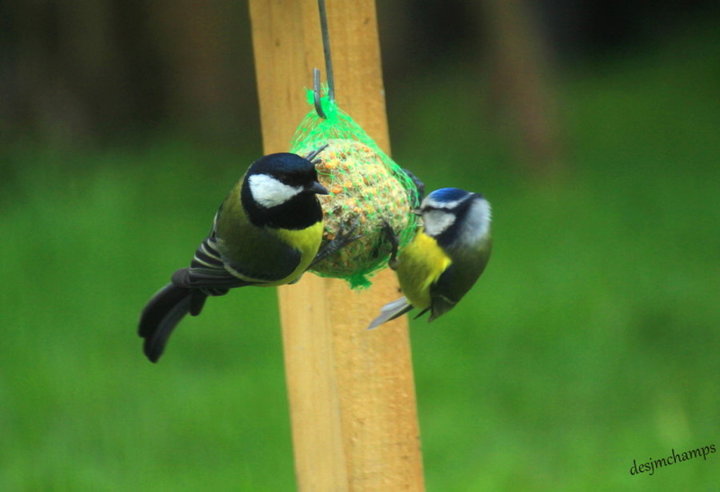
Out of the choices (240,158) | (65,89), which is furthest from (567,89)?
(65,89)

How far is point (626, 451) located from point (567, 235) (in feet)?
6.61

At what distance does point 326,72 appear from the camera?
2.25 meters

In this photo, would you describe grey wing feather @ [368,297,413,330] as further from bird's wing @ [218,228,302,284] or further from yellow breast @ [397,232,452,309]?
bird's wing @ [218,228,302,284]

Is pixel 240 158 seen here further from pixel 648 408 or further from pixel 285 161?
pixel 285 161

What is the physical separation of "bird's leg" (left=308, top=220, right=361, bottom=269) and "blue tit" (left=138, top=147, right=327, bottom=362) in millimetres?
23

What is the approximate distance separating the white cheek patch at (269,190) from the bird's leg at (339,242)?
0.46ft

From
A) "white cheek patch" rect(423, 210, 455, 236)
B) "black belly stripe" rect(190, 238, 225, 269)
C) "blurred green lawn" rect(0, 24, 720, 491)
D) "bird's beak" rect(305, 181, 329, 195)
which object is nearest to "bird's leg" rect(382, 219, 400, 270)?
"white cheek patch" rect(423, 210, 455, 236)

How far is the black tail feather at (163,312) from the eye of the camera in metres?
2.57

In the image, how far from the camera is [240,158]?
700cm

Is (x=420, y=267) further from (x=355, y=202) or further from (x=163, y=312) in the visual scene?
(x=163, y=312)

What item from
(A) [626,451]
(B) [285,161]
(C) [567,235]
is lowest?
(A) [626,451]

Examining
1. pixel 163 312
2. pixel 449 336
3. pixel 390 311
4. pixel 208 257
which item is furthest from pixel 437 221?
pixel 449 336

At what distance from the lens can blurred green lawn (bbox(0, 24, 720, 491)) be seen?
388 cm

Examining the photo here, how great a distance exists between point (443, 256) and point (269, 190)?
18.6 inches
